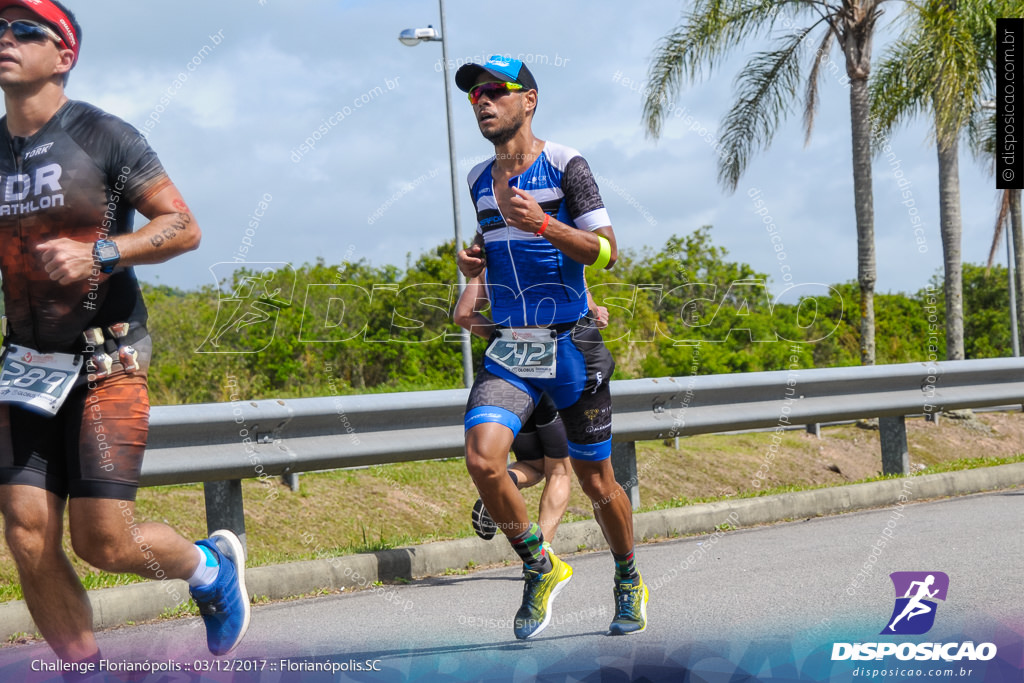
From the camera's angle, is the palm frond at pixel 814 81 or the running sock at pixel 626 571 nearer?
the running sock at pixel 626 571

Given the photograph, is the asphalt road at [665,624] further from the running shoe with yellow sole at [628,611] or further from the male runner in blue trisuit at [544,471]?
the male runner in blue trisuit at [544,471]

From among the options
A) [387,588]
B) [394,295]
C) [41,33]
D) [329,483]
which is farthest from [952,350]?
[41,33]

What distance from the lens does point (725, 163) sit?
1645 centimetres

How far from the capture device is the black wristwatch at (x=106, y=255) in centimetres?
332

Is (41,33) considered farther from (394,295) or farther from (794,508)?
(394,295)

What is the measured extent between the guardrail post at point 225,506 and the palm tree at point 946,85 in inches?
430

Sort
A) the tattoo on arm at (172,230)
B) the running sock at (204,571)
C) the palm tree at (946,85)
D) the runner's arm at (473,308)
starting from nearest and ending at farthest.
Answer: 1. the tattoo on arm at (172,230)
2. the running sock at (204,571)
3. the runner's arm at (473,308)
4. the palm tree at (946,85)

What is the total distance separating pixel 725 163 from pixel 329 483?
378 inches

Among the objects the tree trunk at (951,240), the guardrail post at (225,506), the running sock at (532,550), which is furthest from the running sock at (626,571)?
the tree trunk at (951,240)

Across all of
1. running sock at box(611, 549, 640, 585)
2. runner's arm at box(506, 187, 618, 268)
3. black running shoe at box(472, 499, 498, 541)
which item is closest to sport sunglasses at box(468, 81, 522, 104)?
runner's arm at box(506, 187, 618, 268)

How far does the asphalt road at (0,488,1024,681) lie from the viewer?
13.3 feet

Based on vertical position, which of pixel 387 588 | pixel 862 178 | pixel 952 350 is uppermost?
pixel 862 178

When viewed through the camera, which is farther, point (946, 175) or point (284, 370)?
point (946, 175)

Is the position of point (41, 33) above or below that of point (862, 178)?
below
